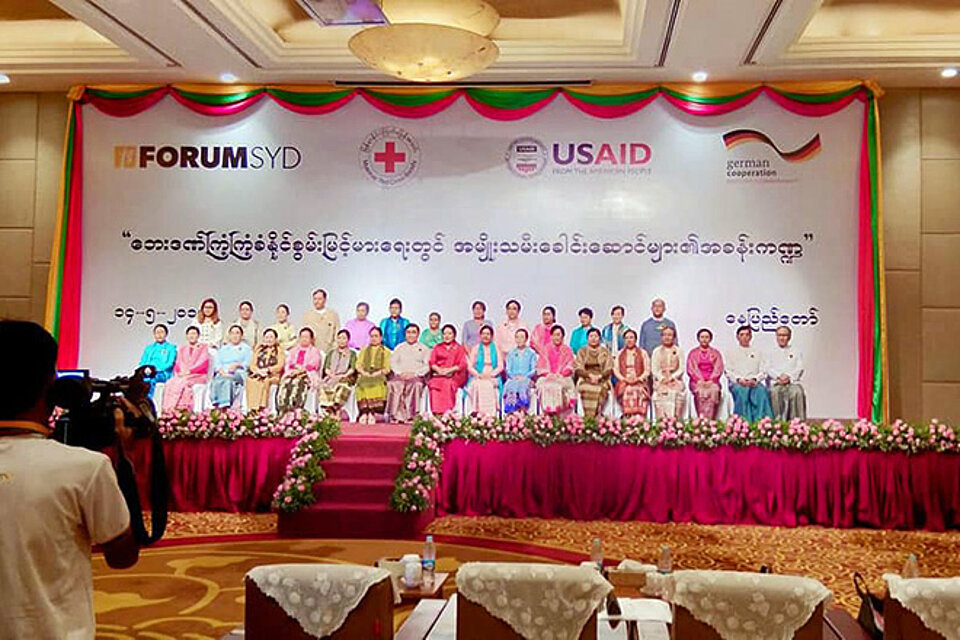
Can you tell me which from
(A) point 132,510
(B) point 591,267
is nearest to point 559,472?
(B) point 591,267

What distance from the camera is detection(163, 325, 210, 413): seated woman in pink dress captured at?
343 inches

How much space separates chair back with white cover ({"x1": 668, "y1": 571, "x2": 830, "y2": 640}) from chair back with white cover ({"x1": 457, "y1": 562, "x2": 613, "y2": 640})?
0.21 meters

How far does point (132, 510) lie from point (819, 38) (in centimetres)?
793

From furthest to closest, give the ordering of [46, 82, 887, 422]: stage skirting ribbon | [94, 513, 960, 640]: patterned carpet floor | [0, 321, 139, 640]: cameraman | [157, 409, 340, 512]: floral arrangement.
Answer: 1. [46, 82, 887, 422]: stage skirting ribbon
2. [157, 409, 340, 512]: floral arrangement
3. [94, 513, 960, 640]: patterned carpet floor
4. [0, 321, 139, 640]: cameraman

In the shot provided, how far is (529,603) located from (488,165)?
715 centimetres

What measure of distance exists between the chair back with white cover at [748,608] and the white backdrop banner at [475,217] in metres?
6.58

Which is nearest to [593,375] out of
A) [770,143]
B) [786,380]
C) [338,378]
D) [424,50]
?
[786,380]

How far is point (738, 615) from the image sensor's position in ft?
7.28

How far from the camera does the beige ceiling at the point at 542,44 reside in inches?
297

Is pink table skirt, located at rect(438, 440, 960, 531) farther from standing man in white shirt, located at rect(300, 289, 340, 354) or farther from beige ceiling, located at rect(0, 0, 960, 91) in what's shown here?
beige ceiling, located at rect(0, 0, 960, 91)

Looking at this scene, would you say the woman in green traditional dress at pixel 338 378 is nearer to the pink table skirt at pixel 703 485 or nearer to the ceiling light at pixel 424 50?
the pink table skirt at pixel 703 485

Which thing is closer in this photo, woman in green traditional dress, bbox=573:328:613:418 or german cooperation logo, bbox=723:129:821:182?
woman in green traditional dress, bbox=573:328:613:418

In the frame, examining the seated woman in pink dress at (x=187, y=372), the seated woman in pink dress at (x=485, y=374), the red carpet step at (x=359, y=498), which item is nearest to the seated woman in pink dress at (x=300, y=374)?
the seated woman in pink dress at (x=187, y=372)

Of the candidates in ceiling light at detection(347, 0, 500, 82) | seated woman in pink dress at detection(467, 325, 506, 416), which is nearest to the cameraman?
ceiling light at detection(347, 0, 500, 82)
